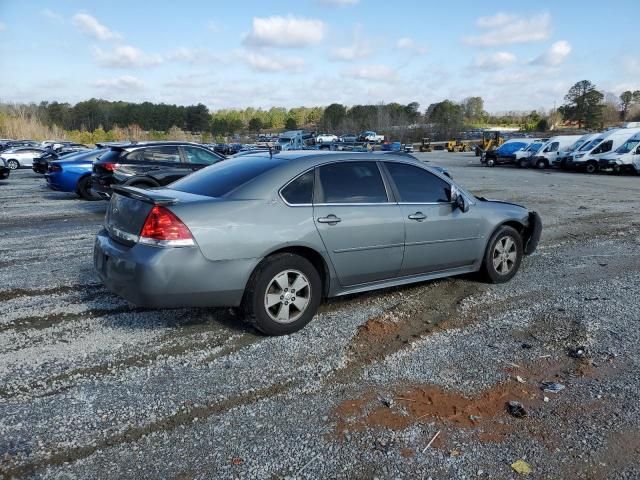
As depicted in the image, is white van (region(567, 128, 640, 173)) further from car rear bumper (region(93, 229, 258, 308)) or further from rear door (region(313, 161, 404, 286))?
car rear bumper (region(93, 229, 258, 308))

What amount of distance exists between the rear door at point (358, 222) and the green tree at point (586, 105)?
99357mm

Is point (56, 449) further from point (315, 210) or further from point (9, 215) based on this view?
point (9, 215)

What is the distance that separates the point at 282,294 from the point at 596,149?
28000 mm

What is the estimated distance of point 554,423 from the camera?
10.2 feet

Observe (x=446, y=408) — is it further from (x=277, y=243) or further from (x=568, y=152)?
(x=568, y=152)

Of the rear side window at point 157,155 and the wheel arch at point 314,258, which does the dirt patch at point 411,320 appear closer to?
the wheel arch at point 314,258

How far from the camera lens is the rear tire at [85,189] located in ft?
46.8

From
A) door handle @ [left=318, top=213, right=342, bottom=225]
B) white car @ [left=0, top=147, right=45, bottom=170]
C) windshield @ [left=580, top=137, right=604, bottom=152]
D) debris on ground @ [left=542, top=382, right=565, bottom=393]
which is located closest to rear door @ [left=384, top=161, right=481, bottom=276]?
door handle @ [left=318, top=213, right=342, bottom=225]

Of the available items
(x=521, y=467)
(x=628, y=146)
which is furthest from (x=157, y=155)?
(x=628, y=146)

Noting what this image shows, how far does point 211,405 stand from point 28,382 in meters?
1.36

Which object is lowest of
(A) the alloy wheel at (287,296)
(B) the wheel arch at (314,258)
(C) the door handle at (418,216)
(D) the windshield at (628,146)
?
(A) the alloy wheel at (287,296)

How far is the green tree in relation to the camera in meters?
90.1

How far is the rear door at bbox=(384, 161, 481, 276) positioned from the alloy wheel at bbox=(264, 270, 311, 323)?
115 centimetres

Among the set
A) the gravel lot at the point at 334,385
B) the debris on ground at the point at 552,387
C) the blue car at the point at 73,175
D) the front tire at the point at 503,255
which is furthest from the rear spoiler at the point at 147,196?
the blue car at the point at 73,175
